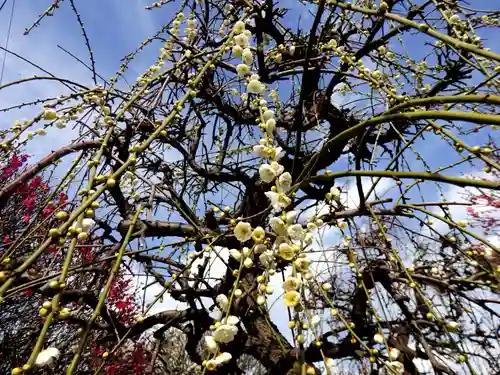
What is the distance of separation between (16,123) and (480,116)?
1.26 metres

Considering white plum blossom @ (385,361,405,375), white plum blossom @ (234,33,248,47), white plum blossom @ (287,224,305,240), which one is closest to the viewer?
white plum blossom @ (385,361,405,375)

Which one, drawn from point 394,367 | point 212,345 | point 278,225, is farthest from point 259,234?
point 394,367

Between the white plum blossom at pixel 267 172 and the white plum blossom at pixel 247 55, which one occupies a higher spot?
the white plum blossom at pixel 247 55

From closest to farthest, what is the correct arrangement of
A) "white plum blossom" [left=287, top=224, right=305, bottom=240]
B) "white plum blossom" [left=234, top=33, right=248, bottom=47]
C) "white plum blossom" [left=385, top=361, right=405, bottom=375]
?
1. "white plum blossom" [left=385, top=361, right=405, bottom=375]
2. "white plum blossom" [left=287, top=224, right=305, bottom=240]
3. "white plum blossom" [left=234, top=33, right=248, bottom=47]

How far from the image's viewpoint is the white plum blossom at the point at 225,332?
76 cm

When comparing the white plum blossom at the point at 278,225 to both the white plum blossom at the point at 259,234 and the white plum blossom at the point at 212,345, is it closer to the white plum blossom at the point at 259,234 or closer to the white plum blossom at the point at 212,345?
the white plum blossom at the point at 259,234

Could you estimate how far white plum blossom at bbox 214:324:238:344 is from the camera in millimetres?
756

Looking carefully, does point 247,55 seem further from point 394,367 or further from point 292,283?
point 394,367

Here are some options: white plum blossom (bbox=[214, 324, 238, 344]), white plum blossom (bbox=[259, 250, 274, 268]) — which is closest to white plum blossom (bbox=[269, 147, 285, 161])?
white plum blossom (bbox=[259, 250, 274, 268])

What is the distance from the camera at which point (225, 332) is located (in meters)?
0.77

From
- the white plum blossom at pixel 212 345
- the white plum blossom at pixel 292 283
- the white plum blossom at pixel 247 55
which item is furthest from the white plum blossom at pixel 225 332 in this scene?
the white plum blossom at pixel 247 55

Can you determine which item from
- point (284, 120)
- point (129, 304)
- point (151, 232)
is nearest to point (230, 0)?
point (284, 120)

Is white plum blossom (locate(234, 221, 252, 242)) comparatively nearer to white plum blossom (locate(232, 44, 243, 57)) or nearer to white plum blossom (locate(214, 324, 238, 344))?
white plum blossom (locate(214, 324, 238, 344))

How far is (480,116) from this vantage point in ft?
1.80
